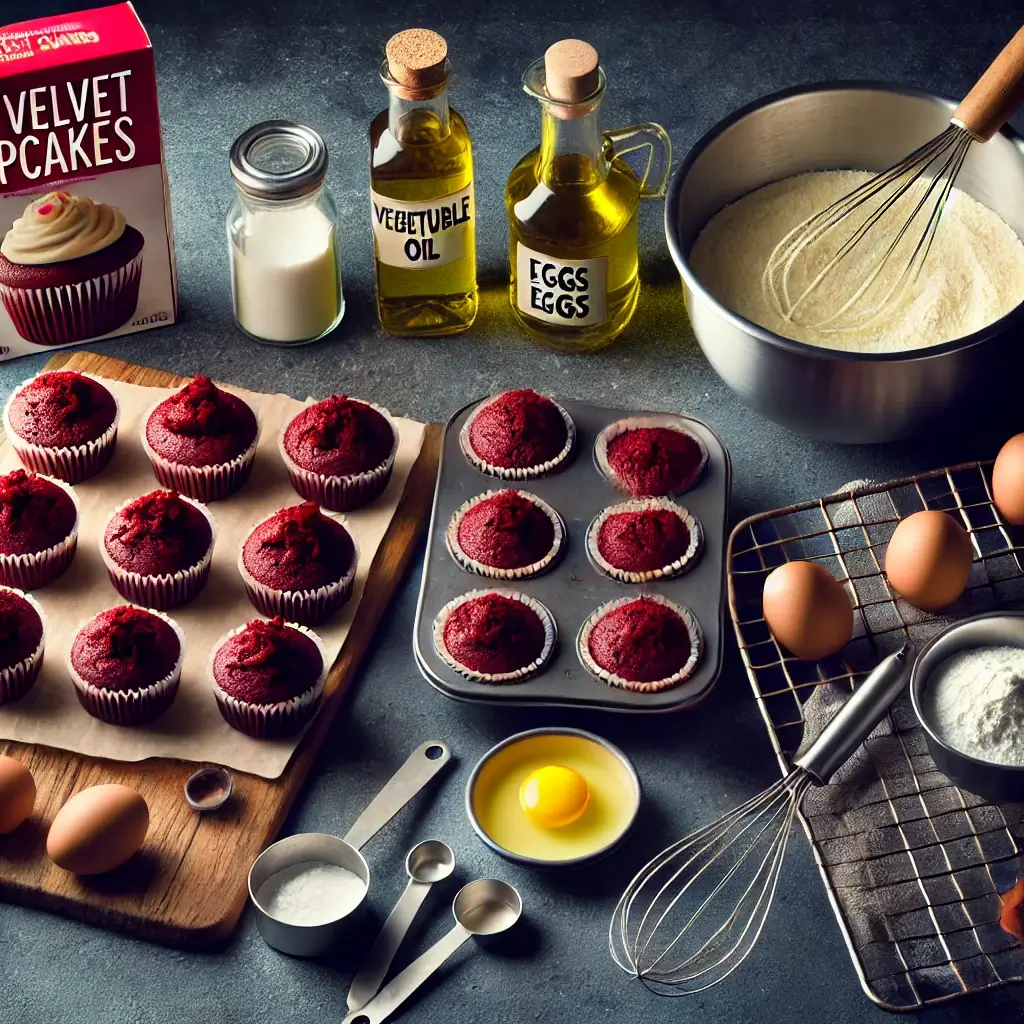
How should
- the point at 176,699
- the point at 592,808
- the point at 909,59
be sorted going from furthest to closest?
the point at 909,59
the point at 176,699
the point at 592,808

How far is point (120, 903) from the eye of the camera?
196 centimetres

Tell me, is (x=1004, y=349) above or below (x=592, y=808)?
above

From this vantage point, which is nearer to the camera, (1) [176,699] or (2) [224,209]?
(1) [176,699]

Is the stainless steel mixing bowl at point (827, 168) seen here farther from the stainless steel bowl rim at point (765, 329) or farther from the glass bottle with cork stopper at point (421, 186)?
the glass bottle with cork stopper at point (421, 186)

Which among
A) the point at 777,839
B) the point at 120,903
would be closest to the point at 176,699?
the point at 120,903

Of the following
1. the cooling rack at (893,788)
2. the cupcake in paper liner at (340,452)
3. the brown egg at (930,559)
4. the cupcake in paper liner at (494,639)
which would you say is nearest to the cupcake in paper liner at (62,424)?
the cupcake in paper liner at (340,452)

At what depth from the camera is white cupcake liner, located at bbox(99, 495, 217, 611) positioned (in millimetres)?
2246

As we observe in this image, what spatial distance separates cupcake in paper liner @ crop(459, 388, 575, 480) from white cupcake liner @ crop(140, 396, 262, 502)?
326mm

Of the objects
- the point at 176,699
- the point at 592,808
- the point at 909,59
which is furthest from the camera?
the point at 909,59

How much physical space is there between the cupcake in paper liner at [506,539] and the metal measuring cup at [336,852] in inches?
10.3

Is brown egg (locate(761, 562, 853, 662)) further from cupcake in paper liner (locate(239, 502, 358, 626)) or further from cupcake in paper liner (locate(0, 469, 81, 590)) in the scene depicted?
cupcake in paper liner (locate(0, 469, 81, 590))

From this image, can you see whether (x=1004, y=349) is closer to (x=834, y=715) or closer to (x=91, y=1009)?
(x=834, y=715)

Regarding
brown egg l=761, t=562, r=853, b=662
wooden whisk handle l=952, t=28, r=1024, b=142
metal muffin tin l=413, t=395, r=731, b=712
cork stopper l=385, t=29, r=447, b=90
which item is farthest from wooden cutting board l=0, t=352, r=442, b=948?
wooden whisk handle l=952, t=28, r=1024, b=142

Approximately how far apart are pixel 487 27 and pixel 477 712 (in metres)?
1.52
